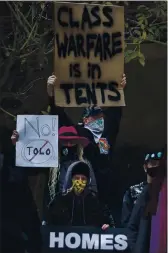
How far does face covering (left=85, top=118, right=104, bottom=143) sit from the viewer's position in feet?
21.7

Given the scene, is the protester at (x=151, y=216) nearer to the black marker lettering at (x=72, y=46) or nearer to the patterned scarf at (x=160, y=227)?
the patterned scarf at (x=160, y=227)

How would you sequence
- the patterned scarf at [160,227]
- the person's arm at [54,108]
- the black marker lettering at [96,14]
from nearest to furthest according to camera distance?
the black marker lettering at [96,14], the person's arm at [54,108], the patterned scarf at [160,227]

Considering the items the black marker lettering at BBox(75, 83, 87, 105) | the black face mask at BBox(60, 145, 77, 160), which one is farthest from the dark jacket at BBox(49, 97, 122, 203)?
the black marker lettering at BBox(75, 83, 87, 105)

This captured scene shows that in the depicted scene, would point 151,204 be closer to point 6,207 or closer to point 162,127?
point 162,127

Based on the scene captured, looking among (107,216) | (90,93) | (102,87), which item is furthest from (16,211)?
(102,87)

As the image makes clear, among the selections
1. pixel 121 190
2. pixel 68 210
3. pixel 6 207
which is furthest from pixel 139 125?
pixel 6 207

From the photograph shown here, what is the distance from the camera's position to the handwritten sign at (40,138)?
6.59 m

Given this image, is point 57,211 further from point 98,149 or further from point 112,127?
point 112,127

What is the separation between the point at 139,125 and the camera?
6613 mm

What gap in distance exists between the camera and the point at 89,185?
6.64 metres

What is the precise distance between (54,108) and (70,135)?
293mm

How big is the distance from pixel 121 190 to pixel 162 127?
2.31 ft

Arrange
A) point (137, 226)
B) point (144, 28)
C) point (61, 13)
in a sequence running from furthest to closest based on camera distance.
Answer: point (137, 226) → point (144, 28) → point (61, 13)

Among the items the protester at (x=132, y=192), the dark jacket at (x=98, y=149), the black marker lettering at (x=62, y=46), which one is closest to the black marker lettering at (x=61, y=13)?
the black marker lettering at (x=62, y=46)
